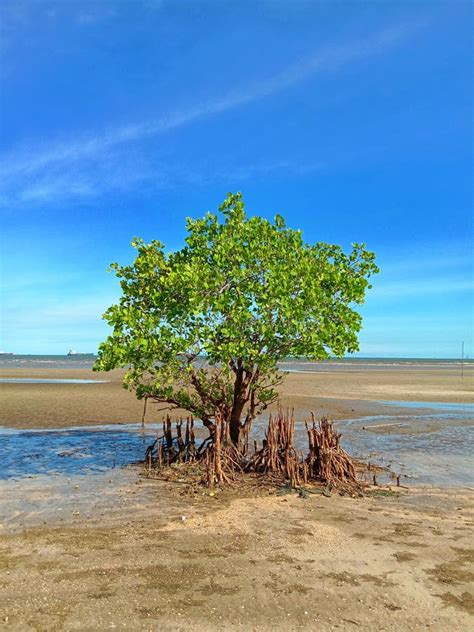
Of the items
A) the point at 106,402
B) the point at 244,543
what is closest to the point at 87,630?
the point at 244,543

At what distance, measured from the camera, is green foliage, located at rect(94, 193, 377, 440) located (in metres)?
12.2

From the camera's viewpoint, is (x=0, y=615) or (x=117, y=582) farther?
(x=117, y=582)

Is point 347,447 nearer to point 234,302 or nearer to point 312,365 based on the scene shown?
point 234,302

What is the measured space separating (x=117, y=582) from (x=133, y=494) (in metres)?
4.96

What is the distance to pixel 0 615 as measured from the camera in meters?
6.59

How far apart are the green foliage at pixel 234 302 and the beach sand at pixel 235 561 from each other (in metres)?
3.08

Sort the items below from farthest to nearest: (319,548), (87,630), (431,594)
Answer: (319,548) < (431,594) < (87,630)

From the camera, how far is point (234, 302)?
1245 centimetres

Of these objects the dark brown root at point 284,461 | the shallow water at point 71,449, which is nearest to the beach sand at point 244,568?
the dark brown root at point 284,461

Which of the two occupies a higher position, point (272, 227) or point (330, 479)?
point (272, 227)

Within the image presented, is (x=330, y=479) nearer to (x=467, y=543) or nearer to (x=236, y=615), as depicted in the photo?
(x=467, y=543)

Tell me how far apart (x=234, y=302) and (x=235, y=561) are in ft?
18.8

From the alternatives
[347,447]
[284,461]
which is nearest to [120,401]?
[347,447]

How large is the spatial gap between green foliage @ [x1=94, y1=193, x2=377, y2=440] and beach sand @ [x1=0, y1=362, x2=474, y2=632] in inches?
121
